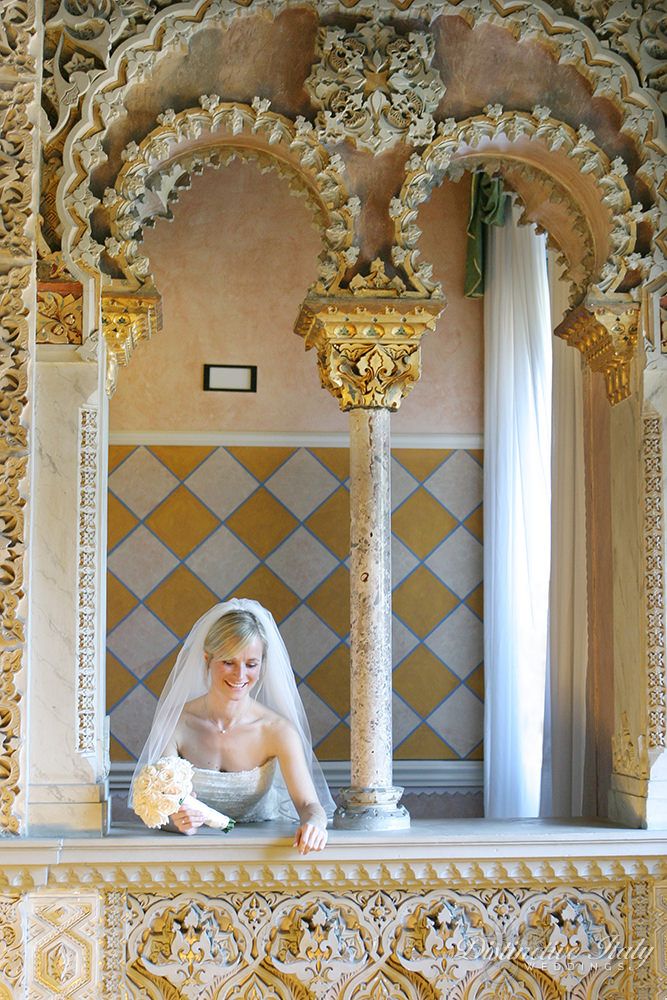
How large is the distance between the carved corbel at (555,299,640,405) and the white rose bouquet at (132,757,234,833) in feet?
6.53

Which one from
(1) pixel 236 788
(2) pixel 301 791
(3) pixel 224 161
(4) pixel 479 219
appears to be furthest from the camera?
(4) pixel 479 219

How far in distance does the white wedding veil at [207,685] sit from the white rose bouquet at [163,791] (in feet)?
1.24

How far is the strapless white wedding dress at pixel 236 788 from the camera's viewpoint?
443 centimetres

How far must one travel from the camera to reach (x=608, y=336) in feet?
14.8

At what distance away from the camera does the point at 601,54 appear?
175 inches

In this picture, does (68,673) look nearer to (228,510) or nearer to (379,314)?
(379,314)

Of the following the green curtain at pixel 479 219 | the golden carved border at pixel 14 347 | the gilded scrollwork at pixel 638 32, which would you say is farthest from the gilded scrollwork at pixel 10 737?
the green curtain at pixel 479 219

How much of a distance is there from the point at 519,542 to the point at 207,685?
1.92 meters

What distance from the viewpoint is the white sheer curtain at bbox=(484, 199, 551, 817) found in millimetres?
5863

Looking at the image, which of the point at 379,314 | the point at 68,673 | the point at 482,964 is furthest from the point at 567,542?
the point at 68,673

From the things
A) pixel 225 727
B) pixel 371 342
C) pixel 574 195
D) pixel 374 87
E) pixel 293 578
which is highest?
pixel 374 87

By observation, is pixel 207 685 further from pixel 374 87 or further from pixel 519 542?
pixel 374 87

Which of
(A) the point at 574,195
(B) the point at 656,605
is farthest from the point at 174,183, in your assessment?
(B) the point at 656,605

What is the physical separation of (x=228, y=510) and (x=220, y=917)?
2405mm
